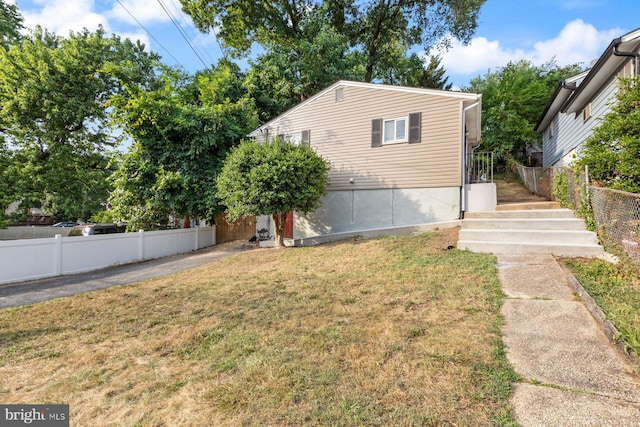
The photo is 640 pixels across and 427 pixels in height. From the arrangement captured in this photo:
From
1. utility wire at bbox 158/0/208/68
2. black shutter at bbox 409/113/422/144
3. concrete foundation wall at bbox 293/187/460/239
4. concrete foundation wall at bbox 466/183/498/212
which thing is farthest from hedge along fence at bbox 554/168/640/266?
utility wire at bbox 158/0/208/68

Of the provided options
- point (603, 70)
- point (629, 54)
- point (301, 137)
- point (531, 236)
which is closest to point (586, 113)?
point (603, 70)

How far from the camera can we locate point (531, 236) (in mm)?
6719

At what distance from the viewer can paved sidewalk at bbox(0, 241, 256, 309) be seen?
20.5ft

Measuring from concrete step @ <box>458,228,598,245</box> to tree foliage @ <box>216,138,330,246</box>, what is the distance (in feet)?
16.0

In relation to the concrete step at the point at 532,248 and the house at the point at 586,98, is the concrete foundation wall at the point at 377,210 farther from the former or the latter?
the house at the point at 586,98

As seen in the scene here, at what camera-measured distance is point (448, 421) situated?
2.09m

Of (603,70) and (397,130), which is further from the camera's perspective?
(397,130)

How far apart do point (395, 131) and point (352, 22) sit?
14.8 meters

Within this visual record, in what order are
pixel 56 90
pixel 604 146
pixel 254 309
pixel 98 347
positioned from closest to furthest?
pixel 98 347
pixel 254 309
pixel 604 146
pixel 56 90

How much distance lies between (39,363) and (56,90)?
1914cm

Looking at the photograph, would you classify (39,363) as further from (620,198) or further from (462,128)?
(462,128)

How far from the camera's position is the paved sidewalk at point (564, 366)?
2100 mm

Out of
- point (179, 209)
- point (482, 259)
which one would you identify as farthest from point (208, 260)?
point (482, 259)

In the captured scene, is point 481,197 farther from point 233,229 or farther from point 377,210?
point 233,229
